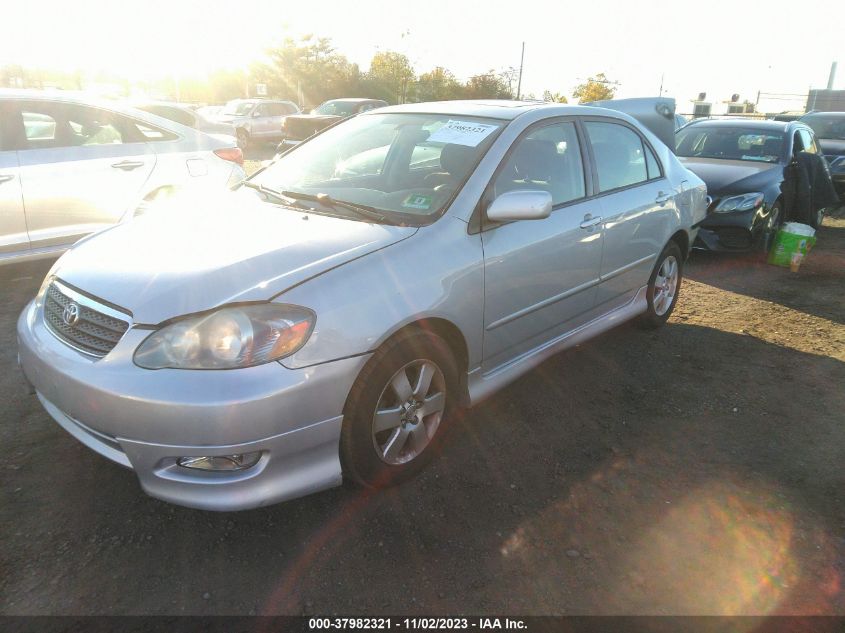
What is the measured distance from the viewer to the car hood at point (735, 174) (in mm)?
6591

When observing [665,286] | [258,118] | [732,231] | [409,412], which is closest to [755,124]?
[732,231]

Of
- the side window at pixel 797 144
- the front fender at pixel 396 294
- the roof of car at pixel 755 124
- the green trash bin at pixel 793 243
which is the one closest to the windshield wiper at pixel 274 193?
the front fender at pixel 396 294

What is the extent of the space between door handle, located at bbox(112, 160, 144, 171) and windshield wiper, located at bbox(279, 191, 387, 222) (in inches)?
105

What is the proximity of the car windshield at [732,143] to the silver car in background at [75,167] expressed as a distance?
609 cm

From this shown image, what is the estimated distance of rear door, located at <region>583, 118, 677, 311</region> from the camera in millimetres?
3646

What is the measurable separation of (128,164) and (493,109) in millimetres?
3381

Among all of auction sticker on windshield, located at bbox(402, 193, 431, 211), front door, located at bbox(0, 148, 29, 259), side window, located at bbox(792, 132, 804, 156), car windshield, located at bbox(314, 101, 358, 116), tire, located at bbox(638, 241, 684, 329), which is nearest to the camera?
auction sticker on windshield, located at bbox(402, 193, 431, 211)

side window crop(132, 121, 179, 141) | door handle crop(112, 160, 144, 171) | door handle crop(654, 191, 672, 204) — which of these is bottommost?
door handle crop(112, 160, 144, 171)

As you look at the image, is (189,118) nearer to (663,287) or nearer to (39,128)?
(39,128)

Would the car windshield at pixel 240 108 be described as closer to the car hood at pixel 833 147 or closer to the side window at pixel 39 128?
the side window at pixel 39 128

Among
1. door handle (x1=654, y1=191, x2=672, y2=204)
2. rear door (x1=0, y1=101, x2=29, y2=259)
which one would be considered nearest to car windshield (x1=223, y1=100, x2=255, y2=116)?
rear door (x1=0, y1=101, x2=29, y2=259)

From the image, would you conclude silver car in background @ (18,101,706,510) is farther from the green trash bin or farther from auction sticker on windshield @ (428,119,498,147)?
the green trash bin

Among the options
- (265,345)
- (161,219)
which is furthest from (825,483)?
(161,219)

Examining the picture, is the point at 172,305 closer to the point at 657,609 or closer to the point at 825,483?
the point at 657,609
